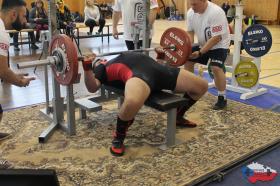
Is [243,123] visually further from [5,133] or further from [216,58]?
[5,133]

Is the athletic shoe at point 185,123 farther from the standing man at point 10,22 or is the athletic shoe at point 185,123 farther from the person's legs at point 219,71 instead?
the standing man at point 10,22

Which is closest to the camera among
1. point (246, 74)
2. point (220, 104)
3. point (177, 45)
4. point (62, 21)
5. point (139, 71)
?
point (139, 71)

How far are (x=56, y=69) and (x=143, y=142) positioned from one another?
33.4 inches

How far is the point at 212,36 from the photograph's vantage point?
10.6 feet

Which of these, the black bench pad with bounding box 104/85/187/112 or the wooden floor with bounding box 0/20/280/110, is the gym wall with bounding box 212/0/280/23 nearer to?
the wooden floor with bounding box 0/20/280/110

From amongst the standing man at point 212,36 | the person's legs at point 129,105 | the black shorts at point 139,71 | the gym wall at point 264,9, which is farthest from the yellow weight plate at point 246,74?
A: the gym wall at point 264,9

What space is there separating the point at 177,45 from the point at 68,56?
1091 mm

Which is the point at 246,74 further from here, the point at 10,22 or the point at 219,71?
the point at 10,22

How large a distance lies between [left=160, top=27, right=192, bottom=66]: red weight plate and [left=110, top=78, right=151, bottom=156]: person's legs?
2.49 ft

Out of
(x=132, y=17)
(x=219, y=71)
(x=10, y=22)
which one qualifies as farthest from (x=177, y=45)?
(x=10, y=22)

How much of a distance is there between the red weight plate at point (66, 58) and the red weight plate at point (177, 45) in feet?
3.43

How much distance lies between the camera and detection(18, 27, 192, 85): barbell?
2.37 meters

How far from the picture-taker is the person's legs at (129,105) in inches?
91.1

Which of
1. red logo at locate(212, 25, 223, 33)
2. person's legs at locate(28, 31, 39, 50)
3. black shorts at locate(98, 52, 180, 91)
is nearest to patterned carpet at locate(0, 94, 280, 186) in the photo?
black shorts at locate(98, 52, 180, 91)
